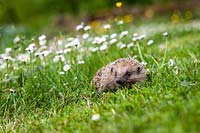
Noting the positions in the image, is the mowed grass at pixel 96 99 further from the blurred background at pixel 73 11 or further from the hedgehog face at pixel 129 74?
the blurred background at pixel 73 11

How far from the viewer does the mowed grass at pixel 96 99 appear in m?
3.83

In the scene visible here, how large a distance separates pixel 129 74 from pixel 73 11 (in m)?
19.8

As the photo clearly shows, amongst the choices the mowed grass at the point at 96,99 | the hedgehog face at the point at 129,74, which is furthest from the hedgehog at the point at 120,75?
the mowed grass at the point at 96,99

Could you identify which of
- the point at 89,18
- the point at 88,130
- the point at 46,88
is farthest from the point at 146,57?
the point at 89,18

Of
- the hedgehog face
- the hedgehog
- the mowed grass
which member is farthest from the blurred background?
the hedgehog face

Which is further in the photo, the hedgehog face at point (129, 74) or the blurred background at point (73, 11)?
the blurred background at point (73, 11)

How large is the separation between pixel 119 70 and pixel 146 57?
1.08 m

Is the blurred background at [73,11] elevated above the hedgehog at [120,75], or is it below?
above

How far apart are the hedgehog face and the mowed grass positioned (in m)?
0.11

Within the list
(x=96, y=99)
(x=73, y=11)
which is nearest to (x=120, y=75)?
(x=96, y=99)

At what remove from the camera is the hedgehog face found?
587 cm

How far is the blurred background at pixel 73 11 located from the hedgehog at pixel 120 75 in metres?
15.2

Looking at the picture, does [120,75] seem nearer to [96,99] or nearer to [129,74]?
[129,74]

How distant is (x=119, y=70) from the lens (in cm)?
590
